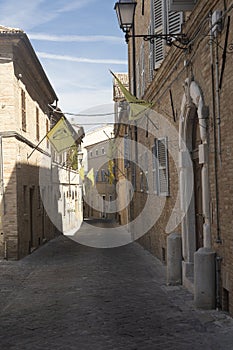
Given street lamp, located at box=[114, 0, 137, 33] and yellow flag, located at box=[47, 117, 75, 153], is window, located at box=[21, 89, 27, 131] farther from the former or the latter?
street lamp, located at box=[114, 0, 137, 33]

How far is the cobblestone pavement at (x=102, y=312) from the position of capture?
6895mm

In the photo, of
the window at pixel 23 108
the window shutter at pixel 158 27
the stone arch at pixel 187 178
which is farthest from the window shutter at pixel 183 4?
the window at pixel 23 108

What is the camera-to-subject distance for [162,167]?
14164mm

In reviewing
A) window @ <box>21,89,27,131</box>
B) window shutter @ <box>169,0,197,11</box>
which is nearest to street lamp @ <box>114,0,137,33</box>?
window shutter @ <box>169,0,197,11</box>

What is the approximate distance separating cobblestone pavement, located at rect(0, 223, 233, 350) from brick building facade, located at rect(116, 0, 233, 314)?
24.1 inches

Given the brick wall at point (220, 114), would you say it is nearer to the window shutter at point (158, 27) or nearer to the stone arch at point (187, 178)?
the stone arch at point (187, 178)

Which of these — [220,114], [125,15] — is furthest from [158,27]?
[220,114]

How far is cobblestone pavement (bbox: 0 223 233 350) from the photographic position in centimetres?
689

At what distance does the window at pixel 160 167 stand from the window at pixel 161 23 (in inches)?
82.2

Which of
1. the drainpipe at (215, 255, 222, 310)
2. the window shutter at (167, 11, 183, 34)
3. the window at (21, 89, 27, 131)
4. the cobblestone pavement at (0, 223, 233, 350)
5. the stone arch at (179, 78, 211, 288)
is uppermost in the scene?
the window shutter at (167, 11, 183, 34)

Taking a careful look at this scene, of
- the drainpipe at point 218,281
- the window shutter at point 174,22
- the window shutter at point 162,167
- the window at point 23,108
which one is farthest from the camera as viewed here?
the window at point 23,108

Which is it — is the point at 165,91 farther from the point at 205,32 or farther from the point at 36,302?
the point at 36,302

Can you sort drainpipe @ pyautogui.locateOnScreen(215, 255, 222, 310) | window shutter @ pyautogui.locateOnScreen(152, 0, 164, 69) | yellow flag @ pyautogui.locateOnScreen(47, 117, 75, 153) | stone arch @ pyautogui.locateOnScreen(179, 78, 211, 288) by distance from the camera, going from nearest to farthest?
drainpipe @ pyautogui.locateOnScreen(215, 255, 222, 310), stone arch @ pyautogui.locateOnScreen(179, 78, 211, 288), window shutter @ pyautogui.locateOnScreen(152, 0, 164, 69), yellow flag @ pyautogui.locateOnScreen(47, 117, 75, 153)

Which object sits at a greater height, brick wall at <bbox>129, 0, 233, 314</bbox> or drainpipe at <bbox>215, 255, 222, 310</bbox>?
brick wall at <bbox>129, 0, 233, 314</bbox>
